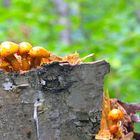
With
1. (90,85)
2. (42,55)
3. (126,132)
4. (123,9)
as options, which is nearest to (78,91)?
(90,85)

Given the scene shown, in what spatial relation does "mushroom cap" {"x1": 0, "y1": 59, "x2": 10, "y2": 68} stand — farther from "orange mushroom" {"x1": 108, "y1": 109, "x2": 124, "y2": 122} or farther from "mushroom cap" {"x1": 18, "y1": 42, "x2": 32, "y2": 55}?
"orange mushroom" {"x1": 108, "y1": 109, "x2": 124, "y2": 122}

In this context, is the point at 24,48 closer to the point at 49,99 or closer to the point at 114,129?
the point at 49,99

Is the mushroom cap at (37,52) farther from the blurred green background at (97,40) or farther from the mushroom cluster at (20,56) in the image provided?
the blurred green background at (97,40)

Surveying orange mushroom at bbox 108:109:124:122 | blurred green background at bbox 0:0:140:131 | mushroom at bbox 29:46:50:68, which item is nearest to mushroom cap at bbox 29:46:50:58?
mushroom at bbox 29:46:50:68

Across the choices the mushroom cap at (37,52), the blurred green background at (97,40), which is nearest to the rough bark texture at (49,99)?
the mushroom cap at (37,52)

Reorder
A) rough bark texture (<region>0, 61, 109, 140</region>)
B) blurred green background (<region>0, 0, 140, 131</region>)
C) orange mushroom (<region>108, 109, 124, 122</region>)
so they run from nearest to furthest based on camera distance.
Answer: rough bark texture (<region>0, 61, 109, 140</region>)
orange mushroom (<region>108, 109, 124, 122</region>)
blurred green background (<region>0, 0, 140, 131</region>)

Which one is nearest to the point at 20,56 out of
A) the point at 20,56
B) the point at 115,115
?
the point at 20,56

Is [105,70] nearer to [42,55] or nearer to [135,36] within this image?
[42,55]
